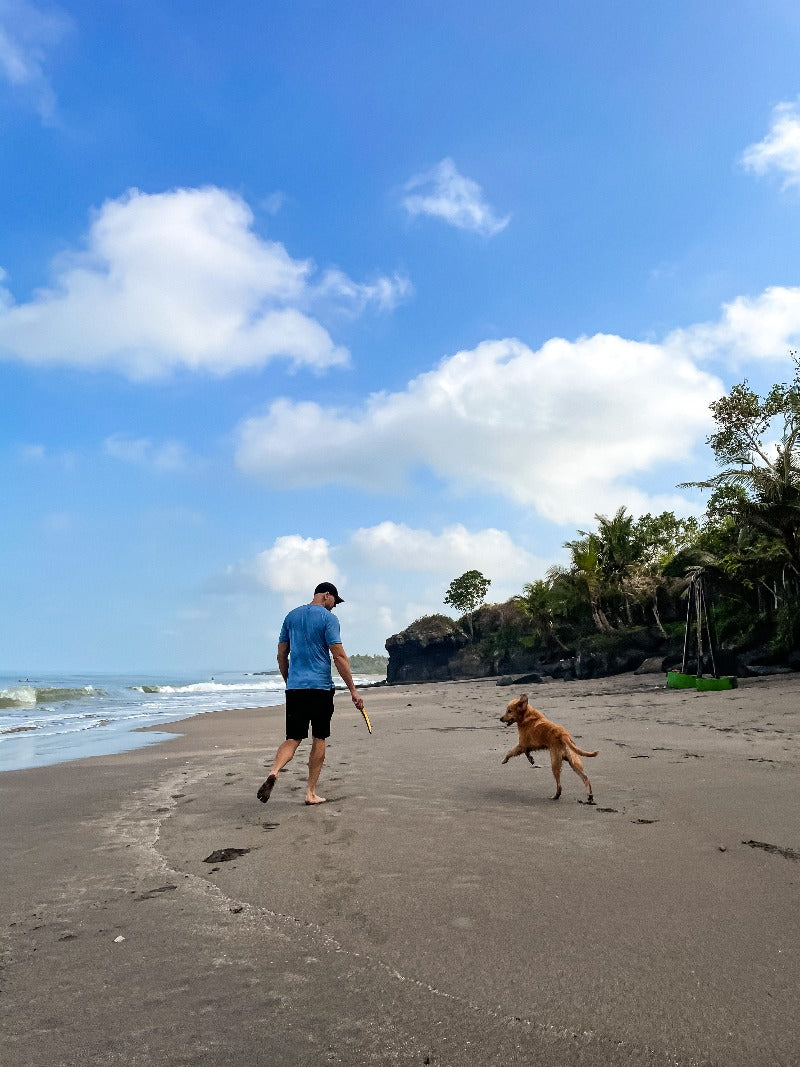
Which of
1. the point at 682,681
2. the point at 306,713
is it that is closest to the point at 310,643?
the point at 306,713

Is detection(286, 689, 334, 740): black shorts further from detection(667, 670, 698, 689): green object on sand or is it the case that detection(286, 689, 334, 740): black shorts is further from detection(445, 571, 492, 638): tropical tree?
detection(445, 571, 492, 638): tropical tree

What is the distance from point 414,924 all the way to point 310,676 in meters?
3.03

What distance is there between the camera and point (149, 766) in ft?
28.5

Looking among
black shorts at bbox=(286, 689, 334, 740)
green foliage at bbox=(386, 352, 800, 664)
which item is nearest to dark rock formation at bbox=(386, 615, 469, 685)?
green foliage at bbox=(386, 352, 800, 664)

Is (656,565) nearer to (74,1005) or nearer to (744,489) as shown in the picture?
(744,489)

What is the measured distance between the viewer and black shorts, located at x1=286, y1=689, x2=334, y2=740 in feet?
18.8

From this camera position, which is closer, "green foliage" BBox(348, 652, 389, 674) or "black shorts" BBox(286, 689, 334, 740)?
"black shorts" BBox(286, 689, 334, 740)

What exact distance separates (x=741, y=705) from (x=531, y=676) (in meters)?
18.2

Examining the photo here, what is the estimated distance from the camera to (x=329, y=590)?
6.26m

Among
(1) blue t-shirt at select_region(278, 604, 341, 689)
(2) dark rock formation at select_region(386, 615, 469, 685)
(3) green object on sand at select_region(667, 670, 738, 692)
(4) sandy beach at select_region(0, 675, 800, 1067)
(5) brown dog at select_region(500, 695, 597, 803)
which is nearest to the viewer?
(4) sandy beach at select_region(0, 675, 800, 1067)

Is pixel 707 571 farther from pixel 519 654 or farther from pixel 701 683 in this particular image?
pixel 519 654

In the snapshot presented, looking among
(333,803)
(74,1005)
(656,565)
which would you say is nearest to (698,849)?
(333,803)

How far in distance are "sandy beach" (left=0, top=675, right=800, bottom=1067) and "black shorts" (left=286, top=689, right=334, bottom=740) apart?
59cm

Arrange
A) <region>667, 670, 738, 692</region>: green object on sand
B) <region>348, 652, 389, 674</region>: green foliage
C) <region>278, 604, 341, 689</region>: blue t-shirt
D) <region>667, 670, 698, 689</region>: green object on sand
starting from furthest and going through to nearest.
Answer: <region>348, 652, 389, 674</region>: green foliage < <region>667, 670, 698, 689</region>: green object on sand < <region>667, 670, 738, 692</region>: green object on sand < <region>278, 604, 341, 689</region>: blue t-shirt
